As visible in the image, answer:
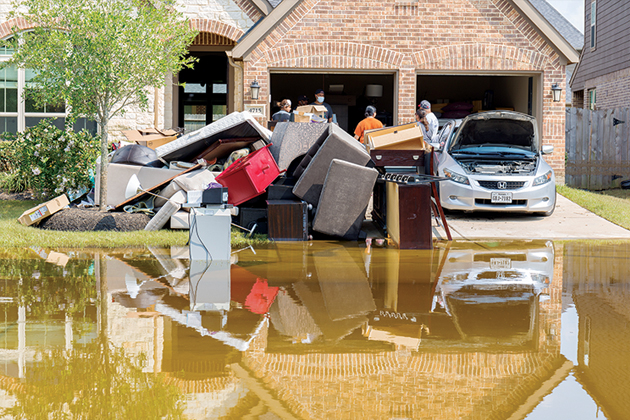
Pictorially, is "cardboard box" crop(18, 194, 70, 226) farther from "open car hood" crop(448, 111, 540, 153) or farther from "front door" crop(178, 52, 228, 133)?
"front door" crop(178, 52, 228, 133)

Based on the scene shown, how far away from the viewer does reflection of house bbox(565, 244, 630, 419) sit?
381cm

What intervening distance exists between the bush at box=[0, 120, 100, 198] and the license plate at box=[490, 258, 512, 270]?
26.3ft

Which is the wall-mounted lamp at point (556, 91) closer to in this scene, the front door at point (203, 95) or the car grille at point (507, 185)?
the car grille at point (507, 185)

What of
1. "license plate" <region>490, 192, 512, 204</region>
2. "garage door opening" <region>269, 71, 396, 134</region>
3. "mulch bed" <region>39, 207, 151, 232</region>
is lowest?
"mulch bed" <region>39, 207, 151, 232</region>

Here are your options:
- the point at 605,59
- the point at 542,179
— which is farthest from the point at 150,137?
the point at 605,59

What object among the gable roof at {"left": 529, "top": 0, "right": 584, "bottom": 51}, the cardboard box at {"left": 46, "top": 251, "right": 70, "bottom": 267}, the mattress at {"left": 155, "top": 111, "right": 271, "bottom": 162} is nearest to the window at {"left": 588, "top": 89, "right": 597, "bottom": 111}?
Answer: the gable roof at {"left": 529, "top": 0, "right": 584, "bottom": 51}

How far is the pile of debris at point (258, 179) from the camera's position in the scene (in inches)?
381

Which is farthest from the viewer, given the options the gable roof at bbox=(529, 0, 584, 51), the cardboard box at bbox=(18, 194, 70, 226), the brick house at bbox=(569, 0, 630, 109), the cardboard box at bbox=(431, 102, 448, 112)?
the gable roof at bbox=(529, 0, 584, 51)

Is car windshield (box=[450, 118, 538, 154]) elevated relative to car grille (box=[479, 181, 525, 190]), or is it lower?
elevated

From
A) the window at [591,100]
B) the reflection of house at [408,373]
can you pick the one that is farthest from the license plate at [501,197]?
the window at [591,100]

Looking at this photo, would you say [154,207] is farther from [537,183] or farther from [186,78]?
[186,78]

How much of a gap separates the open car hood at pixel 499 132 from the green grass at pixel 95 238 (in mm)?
4974

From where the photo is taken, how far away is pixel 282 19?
49.4 feet

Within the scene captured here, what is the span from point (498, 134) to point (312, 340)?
9.14 m
